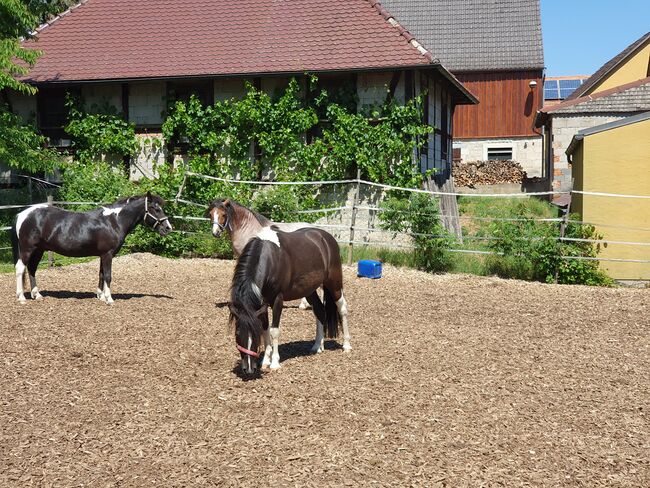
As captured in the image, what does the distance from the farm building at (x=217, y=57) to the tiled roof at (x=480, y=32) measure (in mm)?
14621

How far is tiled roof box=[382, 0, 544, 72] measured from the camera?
114 feet

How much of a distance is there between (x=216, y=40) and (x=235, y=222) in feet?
33.8

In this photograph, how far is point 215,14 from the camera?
811 inches

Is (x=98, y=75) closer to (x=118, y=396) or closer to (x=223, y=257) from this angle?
(x=223, y=257)

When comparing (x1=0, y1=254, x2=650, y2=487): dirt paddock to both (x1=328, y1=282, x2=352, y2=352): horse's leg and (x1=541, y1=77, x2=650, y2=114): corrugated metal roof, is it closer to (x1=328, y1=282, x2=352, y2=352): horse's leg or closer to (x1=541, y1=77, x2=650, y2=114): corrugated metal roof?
(x1=328, y1=282, x2=352, y2=352): horse's leg

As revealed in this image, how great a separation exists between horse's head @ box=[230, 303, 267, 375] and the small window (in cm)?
2925

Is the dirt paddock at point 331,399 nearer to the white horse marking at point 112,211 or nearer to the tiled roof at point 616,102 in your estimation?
the white horse marking at point 112,211

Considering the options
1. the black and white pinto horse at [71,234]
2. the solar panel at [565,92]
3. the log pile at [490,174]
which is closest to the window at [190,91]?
the black and white pinto horse at [71,234]

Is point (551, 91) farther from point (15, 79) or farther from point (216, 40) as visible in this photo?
point (15, 79)

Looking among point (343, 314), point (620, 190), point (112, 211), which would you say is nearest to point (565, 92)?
point (620, 190)

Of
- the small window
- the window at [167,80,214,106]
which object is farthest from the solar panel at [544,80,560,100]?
the window at [167,80,214,106]

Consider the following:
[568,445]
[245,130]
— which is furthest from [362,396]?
[245,130]

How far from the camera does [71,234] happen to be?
36.8 ft

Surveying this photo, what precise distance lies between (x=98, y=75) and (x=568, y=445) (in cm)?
1612
